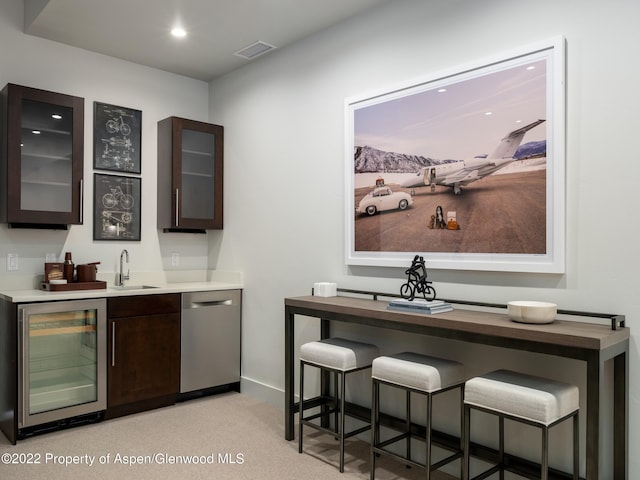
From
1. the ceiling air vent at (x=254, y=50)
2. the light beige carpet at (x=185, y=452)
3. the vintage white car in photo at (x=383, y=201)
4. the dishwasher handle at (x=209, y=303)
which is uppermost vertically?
the ceiling air vent at (x=254, y=50)

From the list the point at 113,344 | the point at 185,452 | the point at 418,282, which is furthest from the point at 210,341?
the point at 418,282

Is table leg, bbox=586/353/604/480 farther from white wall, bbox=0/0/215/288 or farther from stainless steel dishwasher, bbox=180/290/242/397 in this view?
white wall, bbox=0/0/215/288

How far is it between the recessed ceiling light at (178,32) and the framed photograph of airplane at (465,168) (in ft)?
4.44

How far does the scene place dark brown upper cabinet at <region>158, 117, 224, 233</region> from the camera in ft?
13.5

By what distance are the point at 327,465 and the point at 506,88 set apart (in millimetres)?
2282

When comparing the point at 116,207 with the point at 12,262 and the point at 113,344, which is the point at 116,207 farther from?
the point at 113,344

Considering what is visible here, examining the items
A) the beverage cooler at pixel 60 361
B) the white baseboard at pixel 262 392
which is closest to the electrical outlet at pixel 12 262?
the beverage cooler at pixel 60 361

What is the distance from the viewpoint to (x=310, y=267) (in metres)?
3.60

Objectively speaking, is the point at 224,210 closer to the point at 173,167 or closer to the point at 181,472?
the point at 173,167

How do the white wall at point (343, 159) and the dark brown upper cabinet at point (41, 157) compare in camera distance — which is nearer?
the white wall at point (343, 159)

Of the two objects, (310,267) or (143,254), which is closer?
(310,267)

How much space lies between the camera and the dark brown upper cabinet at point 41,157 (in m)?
3.35

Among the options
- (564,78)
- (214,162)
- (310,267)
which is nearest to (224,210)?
(214,162)

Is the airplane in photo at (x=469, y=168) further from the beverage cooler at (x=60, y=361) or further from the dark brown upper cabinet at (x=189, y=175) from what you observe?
the beverage cooler at (x=60, y=361)
